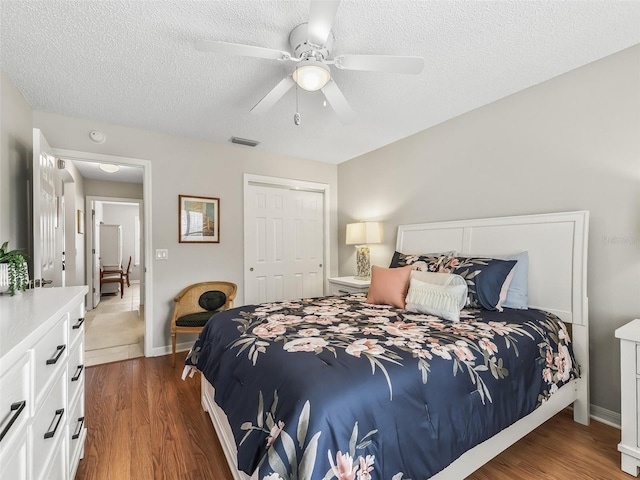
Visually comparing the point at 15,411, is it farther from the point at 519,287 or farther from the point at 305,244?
the point at 305,244

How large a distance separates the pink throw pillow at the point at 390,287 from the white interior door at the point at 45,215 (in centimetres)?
247

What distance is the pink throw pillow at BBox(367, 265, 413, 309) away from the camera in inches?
91.0

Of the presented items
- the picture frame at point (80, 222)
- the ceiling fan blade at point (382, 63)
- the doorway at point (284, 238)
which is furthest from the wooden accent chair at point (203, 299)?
the picture frame at point (80, 222)

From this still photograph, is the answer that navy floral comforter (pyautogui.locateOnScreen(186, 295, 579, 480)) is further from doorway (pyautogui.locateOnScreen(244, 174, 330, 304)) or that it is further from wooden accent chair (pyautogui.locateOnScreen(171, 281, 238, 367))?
doorway (pyautogui.locateOnScreen(244, 174, 330, 304))

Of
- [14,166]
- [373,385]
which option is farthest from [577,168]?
[14,166]

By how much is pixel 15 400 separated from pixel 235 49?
5.46 ft

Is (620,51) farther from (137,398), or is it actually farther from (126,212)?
(126,212)

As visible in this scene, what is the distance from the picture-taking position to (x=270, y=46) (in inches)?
74.1

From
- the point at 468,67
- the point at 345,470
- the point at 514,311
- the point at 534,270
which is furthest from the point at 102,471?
the point at 468,67

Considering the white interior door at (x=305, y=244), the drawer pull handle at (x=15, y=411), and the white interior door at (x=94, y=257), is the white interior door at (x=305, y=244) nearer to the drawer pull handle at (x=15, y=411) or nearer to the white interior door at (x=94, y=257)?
the drawer pull handle at (x=15, y=411)

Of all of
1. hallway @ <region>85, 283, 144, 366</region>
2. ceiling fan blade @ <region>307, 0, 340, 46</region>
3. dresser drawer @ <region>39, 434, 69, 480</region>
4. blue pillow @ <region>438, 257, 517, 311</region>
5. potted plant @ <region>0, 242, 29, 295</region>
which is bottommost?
hallway @ <region>85, 283, 144, 366</region>

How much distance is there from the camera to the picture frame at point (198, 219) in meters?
3.44

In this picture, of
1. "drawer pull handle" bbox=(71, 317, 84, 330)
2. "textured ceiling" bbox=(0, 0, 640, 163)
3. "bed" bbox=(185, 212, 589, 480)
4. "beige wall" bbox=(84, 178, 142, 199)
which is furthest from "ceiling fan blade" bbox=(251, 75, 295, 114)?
"beige wall" bbox=(84, 178, 142, 199)

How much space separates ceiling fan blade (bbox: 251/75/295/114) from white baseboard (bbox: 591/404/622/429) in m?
3.04
